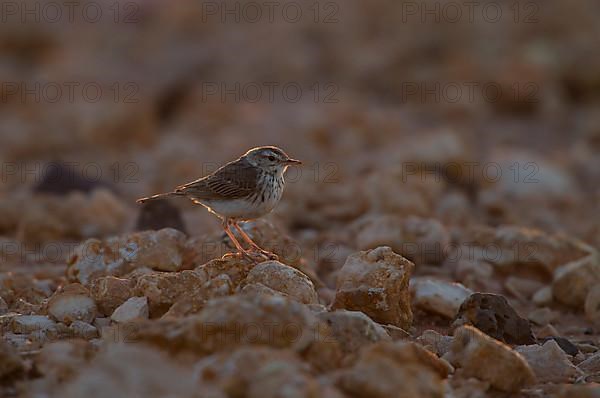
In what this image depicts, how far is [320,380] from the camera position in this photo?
4.89m

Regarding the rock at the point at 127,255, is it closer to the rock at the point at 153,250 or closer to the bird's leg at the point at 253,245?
the rock at the point at 153,250

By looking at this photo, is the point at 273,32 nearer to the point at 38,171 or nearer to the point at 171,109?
the point at 171,109

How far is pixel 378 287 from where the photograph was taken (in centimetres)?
669

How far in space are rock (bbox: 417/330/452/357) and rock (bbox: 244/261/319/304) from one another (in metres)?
0.78

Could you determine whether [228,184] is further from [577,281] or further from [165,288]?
[577,281]

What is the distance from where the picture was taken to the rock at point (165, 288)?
6.28 m

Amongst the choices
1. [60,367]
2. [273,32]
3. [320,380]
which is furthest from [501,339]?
[273,32]

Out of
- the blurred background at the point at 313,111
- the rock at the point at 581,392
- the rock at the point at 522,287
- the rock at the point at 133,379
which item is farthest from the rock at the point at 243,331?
the blurred background at the point at 313,111

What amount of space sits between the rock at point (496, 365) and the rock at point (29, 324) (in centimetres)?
269

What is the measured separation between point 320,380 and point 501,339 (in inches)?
85.6

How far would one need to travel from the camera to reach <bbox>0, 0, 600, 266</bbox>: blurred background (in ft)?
36.6

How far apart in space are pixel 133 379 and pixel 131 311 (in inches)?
73.1

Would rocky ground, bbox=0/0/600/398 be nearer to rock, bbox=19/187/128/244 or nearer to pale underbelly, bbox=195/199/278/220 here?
rock, bbox=19/187/128/244

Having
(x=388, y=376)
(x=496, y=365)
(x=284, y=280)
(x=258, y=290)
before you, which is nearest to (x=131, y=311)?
(x=258, y=290)
